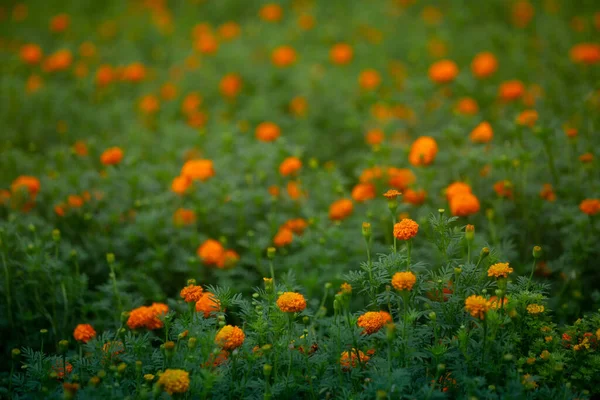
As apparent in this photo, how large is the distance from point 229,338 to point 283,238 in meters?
1.03

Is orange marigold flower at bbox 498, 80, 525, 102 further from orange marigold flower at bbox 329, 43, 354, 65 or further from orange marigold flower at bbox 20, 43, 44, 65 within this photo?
orange marigold flower at bbox 20, 43, 44, 65

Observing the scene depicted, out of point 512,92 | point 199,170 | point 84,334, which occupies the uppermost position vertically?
point 512,92

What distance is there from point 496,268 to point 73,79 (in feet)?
13.7

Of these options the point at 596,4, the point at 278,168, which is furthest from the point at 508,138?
the point at 596,4

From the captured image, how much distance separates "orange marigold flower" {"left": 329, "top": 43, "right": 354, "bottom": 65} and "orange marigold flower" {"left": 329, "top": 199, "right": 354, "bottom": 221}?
6.40ft

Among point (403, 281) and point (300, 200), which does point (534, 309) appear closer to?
point (403, 281)

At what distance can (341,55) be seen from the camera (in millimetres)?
4438

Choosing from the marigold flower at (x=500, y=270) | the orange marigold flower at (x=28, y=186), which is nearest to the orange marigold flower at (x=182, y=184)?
the orange marigold flower at (x=28, y=186)

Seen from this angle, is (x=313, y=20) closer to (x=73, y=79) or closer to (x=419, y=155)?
(x=73, y=79)

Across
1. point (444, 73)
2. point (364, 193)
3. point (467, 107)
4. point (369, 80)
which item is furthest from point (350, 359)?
point (369, 80)

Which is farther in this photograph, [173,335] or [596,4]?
[596,4]

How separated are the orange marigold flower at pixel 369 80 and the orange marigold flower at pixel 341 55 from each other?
11.5 inches

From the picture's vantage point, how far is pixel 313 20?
514cm

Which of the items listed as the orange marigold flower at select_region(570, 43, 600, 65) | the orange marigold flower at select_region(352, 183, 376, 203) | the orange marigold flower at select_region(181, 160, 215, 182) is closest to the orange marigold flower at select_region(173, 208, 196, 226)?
the orange marigold flower at select_region(181, 160, 215, 182)
